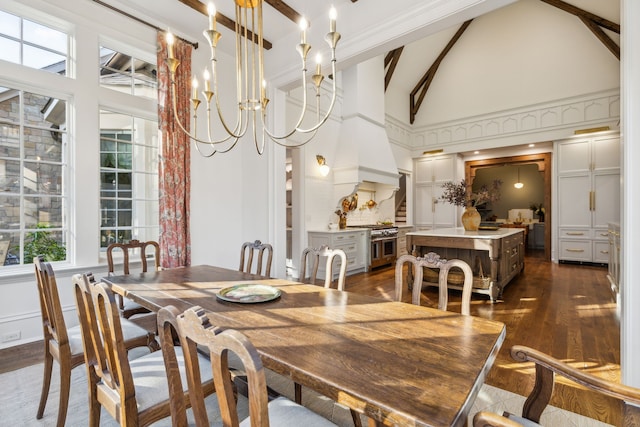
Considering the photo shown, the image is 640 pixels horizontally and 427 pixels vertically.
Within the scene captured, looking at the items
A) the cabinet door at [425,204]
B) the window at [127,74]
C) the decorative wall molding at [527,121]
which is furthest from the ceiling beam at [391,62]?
the window at [127,74]

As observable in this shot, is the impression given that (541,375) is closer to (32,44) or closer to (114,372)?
(114,372)

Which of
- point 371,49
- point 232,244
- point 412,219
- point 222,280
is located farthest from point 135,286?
point 412,219

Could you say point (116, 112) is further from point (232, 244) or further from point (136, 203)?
point (232, 244)

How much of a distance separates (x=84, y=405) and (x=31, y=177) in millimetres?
2062

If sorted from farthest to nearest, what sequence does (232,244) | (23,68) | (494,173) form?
(494,173) → (232,244) → (23,68)

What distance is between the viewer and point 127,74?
3283 mm

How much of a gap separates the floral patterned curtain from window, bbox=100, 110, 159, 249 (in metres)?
0.31

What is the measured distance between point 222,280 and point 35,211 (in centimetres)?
201

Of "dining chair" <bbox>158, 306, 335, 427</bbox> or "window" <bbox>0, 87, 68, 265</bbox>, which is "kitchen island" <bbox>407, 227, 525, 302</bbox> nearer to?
"dining chair" <bbox>158, 306, 335, 427</bbox>

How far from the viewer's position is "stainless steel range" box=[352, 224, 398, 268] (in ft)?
19.8

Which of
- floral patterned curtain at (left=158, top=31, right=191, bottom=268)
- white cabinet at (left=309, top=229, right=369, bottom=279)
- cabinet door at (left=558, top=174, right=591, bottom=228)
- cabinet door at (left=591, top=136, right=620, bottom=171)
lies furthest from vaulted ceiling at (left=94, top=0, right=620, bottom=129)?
white cabinet at (left=309, top=229, right=369, bottom=279)

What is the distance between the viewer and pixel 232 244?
413cm

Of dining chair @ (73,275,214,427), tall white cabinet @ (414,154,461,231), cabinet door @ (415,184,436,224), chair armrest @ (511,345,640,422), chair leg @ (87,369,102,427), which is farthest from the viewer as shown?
cabinet door @ (415,184,436,224)

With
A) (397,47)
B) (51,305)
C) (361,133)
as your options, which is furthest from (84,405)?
(361,133)
